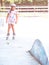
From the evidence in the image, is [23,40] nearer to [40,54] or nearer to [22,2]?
[22,2]

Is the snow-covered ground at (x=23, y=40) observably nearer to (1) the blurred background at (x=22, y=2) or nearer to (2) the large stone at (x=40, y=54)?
(2) the large stone at (x=40, y=54)

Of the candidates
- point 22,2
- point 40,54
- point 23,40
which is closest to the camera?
point 40,54

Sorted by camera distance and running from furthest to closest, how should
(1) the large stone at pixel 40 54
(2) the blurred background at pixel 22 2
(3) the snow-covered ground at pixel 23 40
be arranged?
(2) the blurred background at pixel 22 2 < (3) the snow-covered ground at pixel 23 40 < (1) the large stone at pixel 40 54

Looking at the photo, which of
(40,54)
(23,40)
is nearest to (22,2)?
(23,40)

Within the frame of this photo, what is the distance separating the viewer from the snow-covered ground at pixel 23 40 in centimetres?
379

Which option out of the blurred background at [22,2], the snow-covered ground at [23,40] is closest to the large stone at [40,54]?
the snow-covered ground at [23,40]

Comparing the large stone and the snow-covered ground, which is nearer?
the large stone

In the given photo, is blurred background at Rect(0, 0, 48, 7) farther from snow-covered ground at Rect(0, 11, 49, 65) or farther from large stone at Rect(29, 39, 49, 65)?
large stone at Rect(29, 39, 49, 65)

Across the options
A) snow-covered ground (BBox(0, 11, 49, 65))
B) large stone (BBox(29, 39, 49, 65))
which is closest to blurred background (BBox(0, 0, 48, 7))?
snow-covered ground (BBox(0, 11, 49, 65))

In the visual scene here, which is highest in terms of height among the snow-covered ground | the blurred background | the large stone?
the blurred background

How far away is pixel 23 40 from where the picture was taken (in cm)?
492

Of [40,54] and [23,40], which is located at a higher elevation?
[40,54]

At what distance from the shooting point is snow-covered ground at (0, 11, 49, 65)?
3.79 metres

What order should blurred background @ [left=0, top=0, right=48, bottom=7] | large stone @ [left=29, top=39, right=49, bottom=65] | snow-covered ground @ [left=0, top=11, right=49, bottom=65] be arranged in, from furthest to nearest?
blurred background @ [left=0, top=0, right=48, bottom=7]
snow-covered ground @ [left=0, top=11, right=49, bottom=65]
large stone @ [left=29, top=39, right=49, bottom=65]
